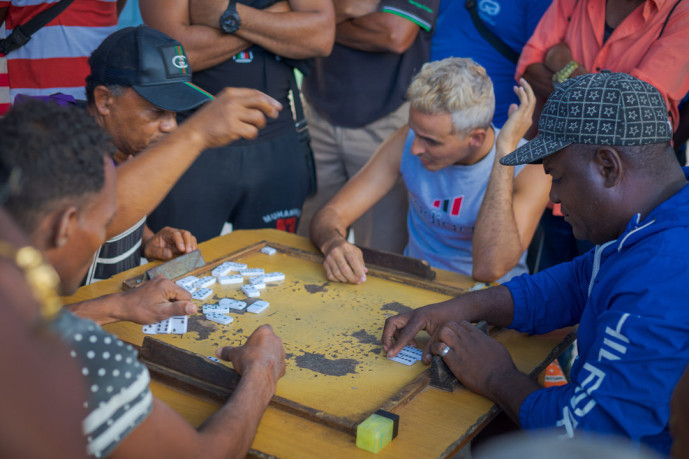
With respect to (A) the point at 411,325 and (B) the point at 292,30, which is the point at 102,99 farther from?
(A) the point at 411,325

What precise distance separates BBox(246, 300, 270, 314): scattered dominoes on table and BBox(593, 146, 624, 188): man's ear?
122 centimetres

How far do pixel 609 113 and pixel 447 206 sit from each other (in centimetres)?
150

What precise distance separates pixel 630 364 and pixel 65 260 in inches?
52.2

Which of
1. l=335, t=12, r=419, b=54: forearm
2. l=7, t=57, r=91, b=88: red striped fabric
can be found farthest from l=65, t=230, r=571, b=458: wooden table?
l=335, t=12, r=419, b=54: forearm

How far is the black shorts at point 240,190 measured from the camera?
3623 mm

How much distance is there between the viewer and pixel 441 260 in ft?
11.4

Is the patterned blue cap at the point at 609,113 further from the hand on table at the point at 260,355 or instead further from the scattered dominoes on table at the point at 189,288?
the scattered dominoes on table at the point at 189,288

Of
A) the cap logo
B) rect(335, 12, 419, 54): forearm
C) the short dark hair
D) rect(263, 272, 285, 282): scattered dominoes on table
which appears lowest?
rect(263, 272, 285, 282): scattered dominoes on table

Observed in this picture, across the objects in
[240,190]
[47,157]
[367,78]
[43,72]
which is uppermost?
[47,157]

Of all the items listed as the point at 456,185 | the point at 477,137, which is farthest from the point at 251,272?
the point at 477,137

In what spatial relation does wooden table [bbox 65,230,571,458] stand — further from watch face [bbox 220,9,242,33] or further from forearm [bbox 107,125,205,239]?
watch face [bbox 220,9,242,33]

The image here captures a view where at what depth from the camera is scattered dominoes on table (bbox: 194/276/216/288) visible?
261cm

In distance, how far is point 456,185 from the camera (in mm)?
3379

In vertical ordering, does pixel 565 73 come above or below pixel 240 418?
above
